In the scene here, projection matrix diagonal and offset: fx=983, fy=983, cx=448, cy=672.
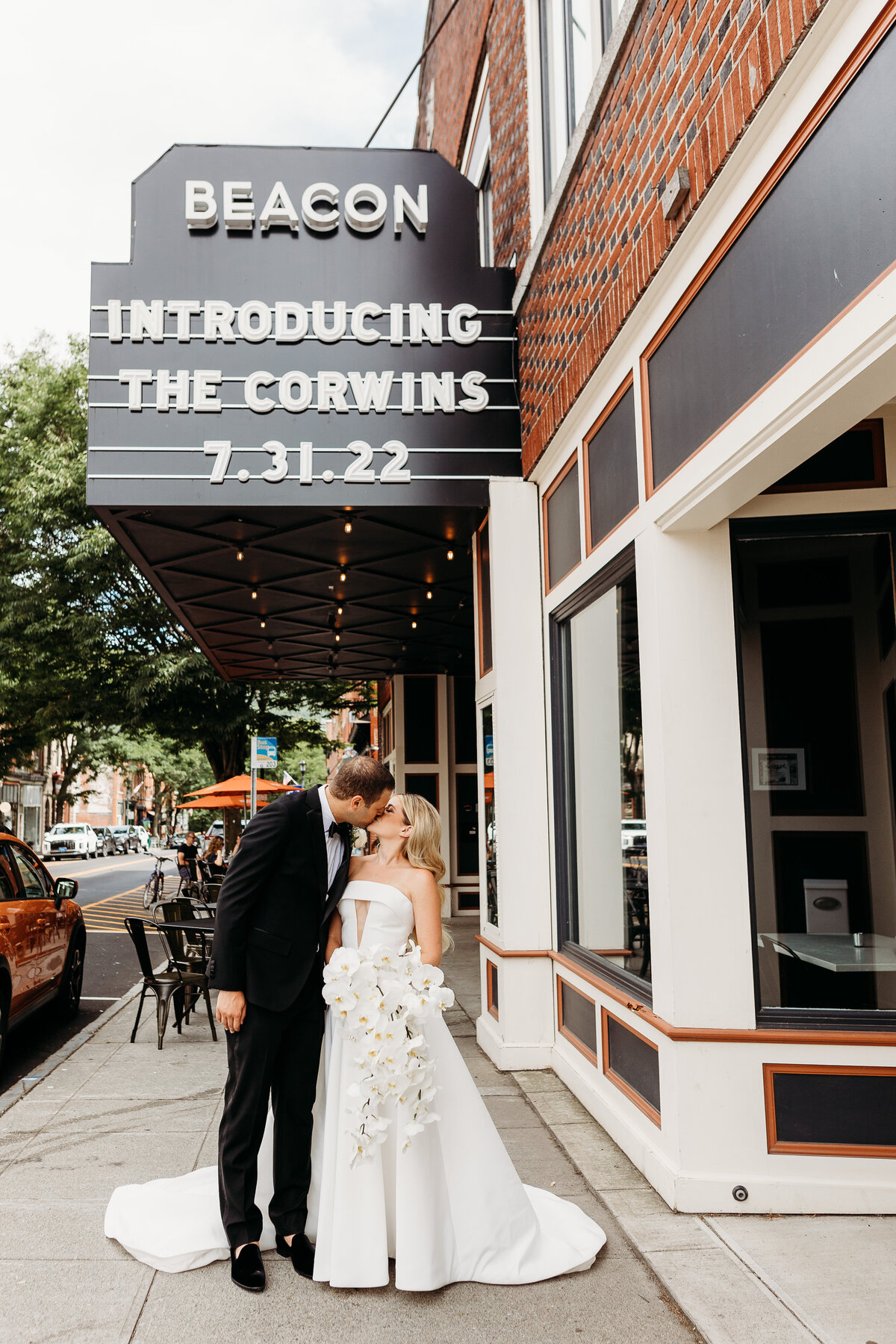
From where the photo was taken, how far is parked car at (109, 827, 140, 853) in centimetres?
5969

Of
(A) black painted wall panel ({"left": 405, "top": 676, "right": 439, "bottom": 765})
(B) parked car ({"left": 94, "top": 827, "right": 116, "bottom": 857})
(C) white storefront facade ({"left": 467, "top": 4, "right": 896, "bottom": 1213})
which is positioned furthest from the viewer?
(B) parked car ({"left": 94, "top": 827, "right": 116, "bottom": 857})

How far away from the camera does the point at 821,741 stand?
544 cm

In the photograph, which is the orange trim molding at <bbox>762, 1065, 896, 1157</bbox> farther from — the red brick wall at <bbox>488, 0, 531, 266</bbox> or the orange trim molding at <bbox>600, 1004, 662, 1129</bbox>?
the red brick wall at <bbox>488, 0, 531, 266</bbox>

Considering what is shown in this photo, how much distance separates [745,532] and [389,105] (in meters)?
7.14

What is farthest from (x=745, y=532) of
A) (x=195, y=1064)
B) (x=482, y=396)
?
(x=195, y=1064)

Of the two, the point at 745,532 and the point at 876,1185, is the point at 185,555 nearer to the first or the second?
the point at 745,532

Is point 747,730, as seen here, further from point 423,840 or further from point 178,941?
point 178,941

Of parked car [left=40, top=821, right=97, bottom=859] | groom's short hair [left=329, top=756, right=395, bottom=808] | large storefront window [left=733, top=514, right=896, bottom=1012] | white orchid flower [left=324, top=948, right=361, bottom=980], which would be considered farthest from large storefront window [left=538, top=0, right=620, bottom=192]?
parked car [left=40, top=821, right=97, bottom=859]

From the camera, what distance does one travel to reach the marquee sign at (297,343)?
712 cm

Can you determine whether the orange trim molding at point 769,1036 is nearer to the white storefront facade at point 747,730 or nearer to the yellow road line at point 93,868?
the white storefront facade at point 747,730

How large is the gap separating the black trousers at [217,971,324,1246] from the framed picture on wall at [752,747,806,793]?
271 cm

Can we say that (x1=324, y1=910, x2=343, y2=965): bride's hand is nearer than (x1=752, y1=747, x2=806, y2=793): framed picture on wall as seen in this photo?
Yes

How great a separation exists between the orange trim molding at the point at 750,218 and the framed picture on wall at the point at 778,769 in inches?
62.9

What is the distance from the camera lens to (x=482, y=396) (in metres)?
7.42
